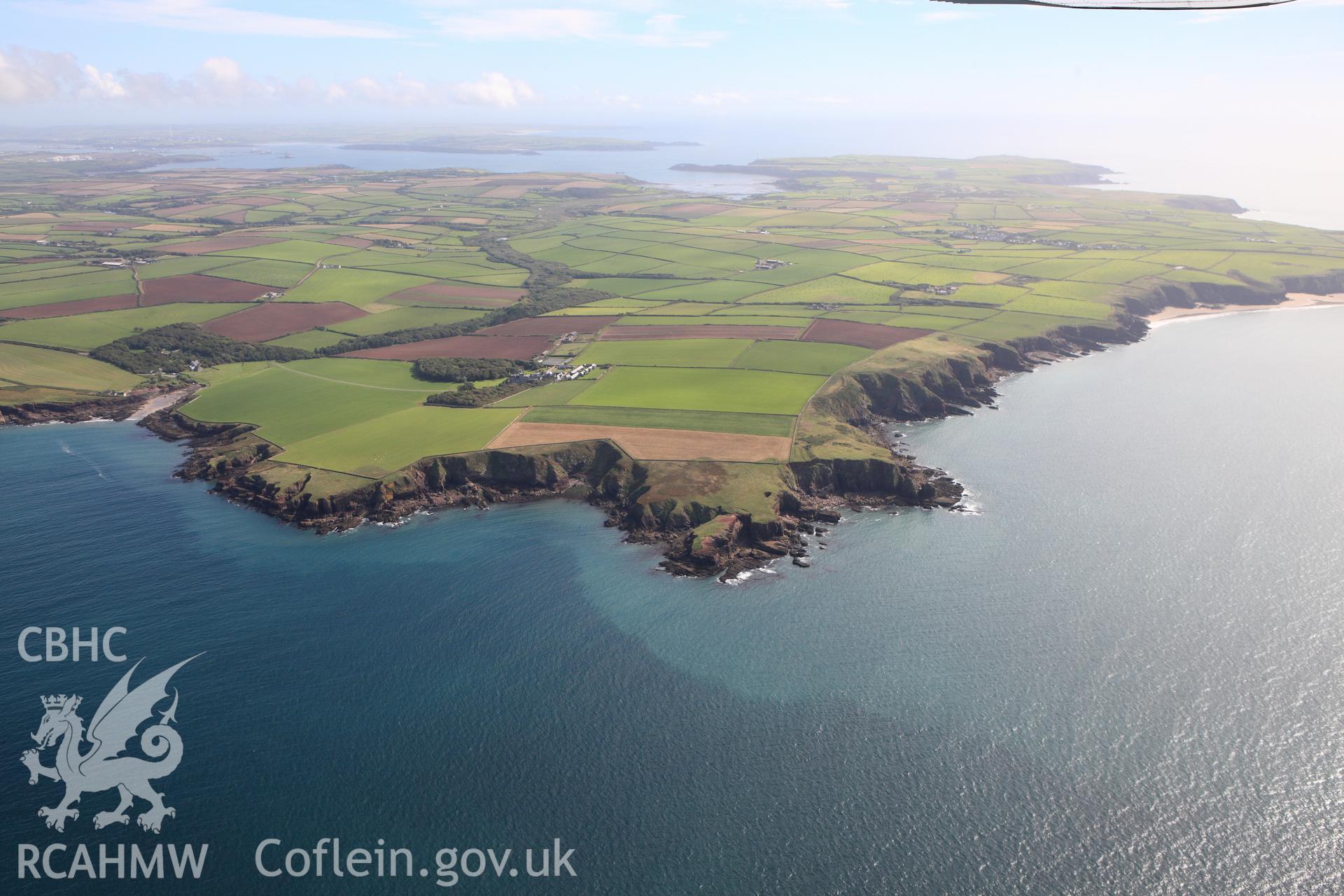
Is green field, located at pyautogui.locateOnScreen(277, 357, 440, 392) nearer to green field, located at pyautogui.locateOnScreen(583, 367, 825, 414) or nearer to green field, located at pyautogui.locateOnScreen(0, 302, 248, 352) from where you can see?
green field, located at pyautogui.locateOnScreen(583, 367, 825, 414)

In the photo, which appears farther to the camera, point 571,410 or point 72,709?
point 571,410

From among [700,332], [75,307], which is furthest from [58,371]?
[700,332]

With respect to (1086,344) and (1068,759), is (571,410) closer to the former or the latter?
(1068,759)

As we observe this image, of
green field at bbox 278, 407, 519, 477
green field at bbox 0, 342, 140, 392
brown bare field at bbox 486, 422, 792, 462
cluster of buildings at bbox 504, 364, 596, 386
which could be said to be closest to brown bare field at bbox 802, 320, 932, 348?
cluster of buildings at bbox 504, 364, 596, 386

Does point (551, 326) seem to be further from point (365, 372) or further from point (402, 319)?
point (365, 372)

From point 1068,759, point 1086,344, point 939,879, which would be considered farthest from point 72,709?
point 1086,344

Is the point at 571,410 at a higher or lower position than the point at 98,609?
higher
